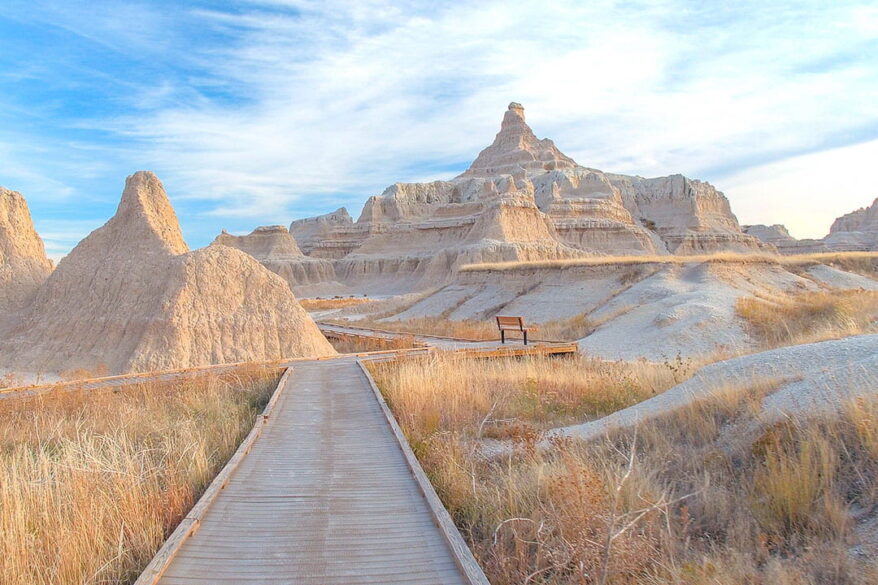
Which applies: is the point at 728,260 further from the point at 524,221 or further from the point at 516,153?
the point at 516,153

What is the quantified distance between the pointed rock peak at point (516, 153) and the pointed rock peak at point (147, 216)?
99354 millimetres

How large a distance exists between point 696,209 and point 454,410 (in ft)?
331

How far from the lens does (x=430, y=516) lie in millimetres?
4672

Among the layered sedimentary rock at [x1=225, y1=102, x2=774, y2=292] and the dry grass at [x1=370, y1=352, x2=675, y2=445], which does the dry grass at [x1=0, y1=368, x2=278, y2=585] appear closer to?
the dry grass at [x1=370, y1=352, x2=675, y2=445]

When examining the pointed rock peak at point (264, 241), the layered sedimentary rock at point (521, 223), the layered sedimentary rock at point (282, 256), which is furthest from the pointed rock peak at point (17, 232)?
the pointed rock peak at point (264, 241)

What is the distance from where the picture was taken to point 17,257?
59.5 ft

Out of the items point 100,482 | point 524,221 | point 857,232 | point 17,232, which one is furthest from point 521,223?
point 857,232

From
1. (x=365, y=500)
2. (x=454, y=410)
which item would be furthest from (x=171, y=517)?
(x=454, y=410)

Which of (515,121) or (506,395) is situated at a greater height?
(515,121)

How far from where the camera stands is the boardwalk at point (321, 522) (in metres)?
3.76

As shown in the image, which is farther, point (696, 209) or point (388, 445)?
point (696, 209)

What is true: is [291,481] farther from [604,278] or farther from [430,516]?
[604,278]

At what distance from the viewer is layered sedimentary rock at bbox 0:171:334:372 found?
562 inches

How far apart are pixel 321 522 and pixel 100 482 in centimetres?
206
